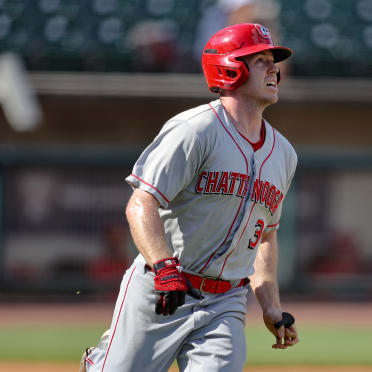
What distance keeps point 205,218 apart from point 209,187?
0.13m

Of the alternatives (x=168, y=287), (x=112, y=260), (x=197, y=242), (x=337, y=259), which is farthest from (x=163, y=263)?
A: (x=337, y=259)

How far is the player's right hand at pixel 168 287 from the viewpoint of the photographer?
3016 mm

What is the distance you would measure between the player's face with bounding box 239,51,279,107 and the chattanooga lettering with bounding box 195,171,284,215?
343 millimetres

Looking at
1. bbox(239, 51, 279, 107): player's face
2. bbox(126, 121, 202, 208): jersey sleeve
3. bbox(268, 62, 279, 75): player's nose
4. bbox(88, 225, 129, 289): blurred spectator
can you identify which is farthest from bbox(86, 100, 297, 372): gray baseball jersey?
bbox(88, 225, 129, 289): blurred spectator

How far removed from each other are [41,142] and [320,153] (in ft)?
14.7

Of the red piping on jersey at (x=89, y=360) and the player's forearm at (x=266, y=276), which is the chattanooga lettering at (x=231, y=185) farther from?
the red piping on jersey at (x=89, y=360)

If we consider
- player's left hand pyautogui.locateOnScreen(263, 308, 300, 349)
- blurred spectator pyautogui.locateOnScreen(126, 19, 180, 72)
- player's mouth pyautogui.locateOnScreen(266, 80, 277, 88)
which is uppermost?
blurred spectator pyautogui.locateOnScreen(126, 19, 180, 72)

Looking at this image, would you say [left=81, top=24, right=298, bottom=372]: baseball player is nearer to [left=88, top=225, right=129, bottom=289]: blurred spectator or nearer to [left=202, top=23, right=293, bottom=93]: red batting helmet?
[left=202, top=23, right=293, bottom=93]: red batting helmet

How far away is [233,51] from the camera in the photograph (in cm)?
342

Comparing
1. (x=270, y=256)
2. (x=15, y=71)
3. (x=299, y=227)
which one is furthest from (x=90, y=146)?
(x=270, y=256)

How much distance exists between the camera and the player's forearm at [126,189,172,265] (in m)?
3.08

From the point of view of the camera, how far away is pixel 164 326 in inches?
128

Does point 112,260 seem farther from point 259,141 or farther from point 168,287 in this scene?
point 168,287

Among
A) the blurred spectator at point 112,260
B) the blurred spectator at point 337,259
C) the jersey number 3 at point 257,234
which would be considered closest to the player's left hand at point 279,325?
the jersey number 3 at point 257,234
